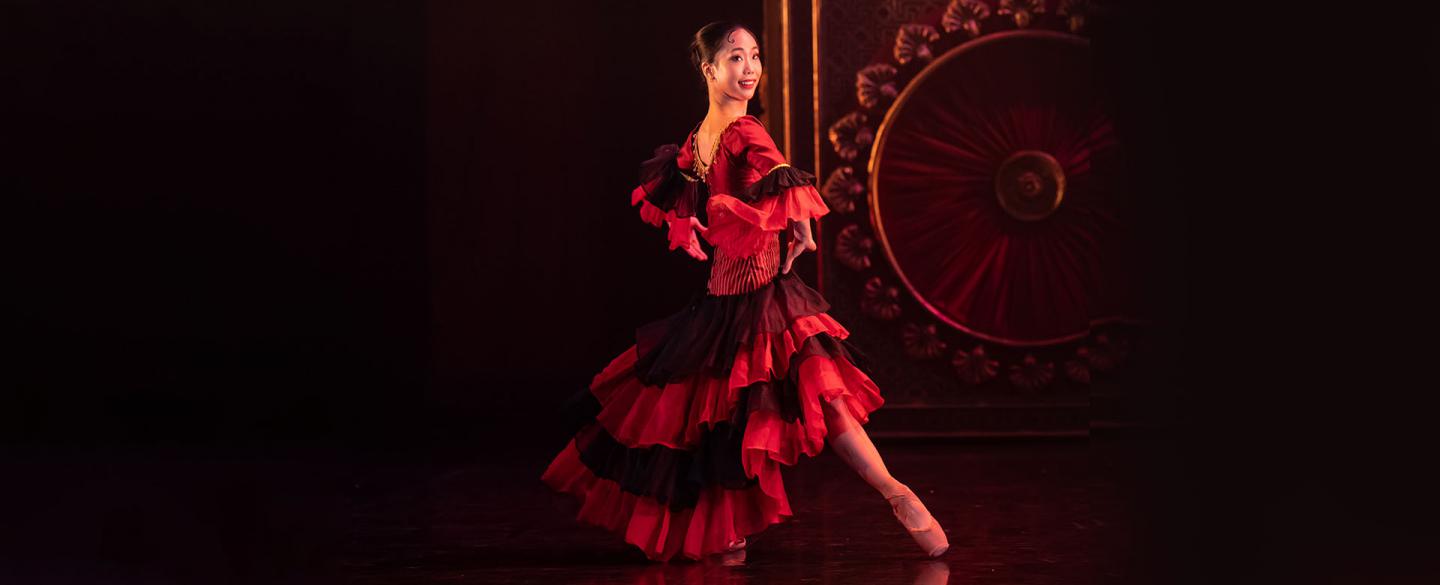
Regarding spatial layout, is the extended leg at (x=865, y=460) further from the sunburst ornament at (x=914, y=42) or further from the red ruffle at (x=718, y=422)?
the sunburst ornament at (x=914, y=42)

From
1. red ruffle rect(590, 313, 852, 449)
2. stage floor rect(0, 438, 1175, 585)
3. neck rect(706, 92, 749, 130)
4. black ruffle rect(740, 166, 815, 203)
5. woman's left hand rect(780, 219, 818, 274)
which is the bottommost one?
stage floor rect(0, 438, 1175, 585)

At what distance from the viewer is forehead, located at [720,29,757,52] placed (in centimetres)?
261

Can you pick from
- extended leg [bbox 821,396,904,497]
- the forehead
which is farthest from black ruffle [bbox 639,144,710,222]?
extended leg [bbox 821,396,904,497]

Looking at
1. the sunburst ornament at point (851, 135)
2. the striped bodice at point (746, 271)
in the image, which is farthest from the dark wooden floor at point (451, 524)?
the sunburst ornament at point (851, 135)

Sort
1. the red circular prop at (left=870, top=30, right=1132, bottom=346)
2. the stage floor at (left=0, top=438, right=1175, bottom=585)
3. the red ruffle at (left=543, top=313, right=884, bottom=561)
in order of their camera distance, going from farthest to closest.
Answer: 1. the red circular prop at (left=870, top=30, right=1132, bottom=346)
2. the stage floor at (left=0, top=438, right=1175, bottom=585)
3. the red ruffle at (left=543, top=313, right=884, bottom=561)

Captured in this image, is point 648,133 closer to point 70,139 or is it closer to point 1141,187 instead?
point 70,139

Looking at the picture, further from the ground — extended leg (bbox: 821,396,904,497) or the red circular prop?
the red circular prop

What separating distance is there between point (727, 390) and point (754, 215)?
12.7 inches

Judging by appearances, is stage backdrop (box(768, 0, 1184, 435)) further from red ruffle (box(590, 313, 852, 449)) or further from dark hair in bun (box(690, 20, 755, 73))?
red ruffle (box(590, 313, 852, 449))

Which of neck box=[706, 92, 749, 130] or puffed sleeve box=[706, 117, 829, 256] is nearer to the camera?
puffed sleeve box=[706, 117, 829, 256]

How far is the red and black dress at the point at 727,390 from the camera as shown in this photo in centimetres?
249

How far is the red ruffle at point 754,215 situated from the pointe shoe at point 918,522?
0.53m

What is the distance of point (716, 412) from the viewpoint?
253 cm

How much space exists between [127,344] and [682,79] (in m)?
2.27
